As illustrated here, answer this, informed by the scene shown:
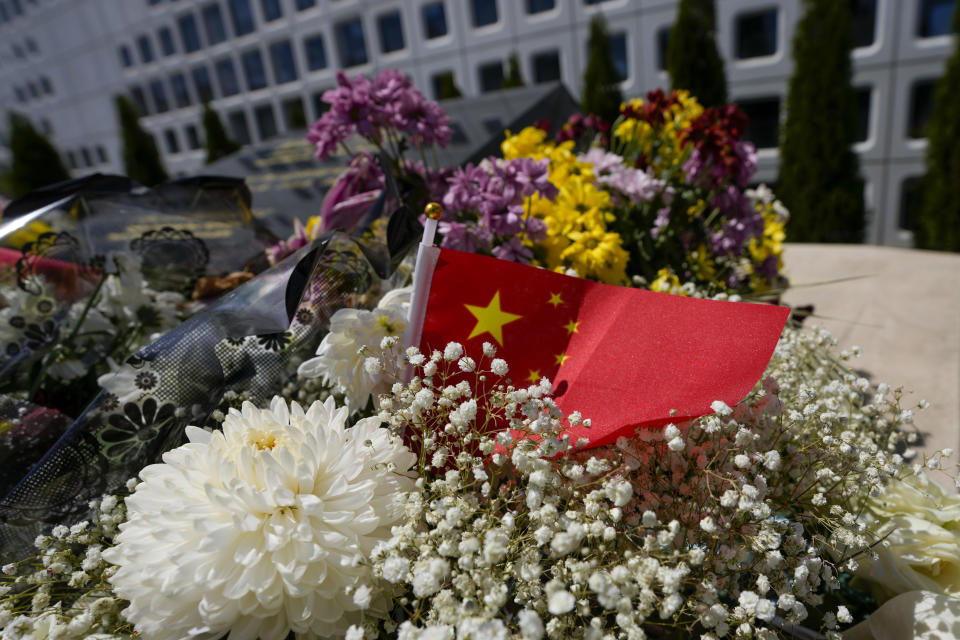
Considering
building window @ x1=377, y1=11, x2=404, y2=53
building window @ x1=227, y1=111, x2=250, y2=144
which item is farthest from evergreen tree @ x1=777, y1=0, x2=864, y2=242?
building window @ x1=227, y1=111, x2=250, y2=144

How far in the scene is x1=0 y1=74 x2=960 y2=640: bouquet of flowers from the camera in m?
0.73

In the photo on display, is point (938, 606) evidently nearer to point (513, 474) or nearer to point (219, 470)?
point (513, 474)

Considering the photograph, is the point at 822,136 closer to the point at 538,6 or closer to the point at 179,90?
the point at 538,6

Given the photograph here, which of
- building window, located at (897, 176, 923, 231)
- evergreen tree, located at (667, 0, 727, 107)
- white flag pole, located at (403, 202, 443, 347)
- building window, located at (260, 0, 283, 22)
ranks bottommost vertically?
building window, located at (897, 176, 923, 231)

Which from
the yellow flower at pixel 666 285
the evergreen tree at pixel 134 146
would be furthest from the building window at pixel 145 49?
the yellow flower at pixel 666 285

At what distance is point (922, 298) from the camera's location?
2748 mm

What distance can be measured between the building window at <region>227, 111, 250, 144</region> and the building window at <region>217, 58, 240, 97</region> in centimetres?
79

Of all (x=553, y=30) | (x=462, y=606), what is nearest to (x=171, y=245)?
(x=462, y=606)

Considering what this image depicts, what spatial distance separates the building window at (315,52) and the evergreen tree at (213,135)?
3.43 meters

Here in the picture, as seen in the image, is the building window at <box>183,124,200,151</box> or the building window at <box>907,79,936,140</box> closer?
the building window at <box>907,79,936,140</box>

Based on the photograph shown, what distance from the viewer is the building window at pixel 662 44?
11680mm

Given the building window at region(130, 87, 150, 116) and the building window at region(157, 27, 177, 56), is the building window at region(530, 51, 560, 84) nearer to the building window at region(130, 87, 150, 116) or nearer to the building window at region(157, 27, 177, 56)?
the building window at region(157, 27, 177, 56)

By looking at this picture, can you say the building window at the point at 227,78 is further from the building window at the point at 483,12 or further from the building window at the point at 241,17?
the building window at the point at 483,12

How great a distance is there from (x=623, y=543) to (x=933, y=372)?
199cm
